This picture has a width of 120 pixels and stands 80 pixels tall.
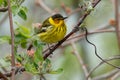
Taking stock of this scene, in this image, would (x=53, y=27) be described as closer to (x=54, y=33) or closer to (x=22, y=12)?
(x=54, y=33)

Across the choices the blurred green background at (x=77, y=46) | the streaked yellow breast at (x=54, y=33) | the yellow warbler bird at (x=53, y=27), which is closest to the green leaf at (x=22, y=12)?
the streaked yellow breast at (x=54, y=33)

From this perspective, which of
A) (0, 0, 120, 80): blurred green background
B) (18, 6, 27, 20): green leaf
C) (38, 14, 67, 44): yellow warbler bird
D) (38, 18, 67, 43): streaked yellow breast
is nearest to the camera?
(18, 6, 27, 20): green leaf

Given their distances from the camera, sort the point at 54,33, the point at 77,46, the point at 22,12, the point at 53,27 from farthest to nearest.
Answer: the point at 77,46, the point at 53,27, the point at 54,33, the point at 22,12

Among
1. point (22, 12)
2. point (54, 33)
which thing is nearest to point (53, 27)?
point (54, 33)

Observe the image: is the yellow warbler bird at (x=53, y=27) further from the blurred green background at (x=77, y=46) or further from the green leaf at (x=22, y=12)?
the green leaf at (x=22, y=12)

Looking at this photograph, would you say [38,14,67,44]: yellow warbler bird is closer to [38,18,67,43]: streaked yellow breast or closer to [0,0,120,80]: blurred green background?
[38,18,67,43]: streaked yellow breast

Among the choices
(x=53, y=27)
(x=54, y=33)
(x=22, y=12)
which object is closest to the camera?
(x=22, y=12)

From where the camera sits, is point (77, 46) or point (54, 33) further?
point (77, 46)

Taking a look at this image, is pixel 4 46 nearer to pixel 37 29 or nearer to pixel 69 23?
pixel 69 23

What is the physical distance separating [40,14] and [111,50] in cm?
83

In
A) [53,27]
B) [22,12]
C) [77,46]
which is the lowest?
[77,46]

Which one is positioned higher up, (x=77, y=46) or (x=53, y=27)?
(x=53, y=27)

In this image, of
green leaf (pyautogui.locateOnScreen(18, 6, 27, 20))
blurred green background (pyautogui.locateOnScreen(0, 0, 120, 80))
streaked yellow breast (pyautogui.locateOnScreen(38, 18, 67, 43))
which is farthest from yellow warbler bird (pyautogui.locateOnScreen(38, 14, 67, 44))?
green leaf (pyautogui.locateOnScreen(18, 6, 27, 20))

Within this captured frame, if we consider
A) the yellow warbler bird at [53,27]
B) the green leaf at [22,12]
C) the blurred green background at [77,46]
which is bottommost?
the blurred green background at [77,46]
